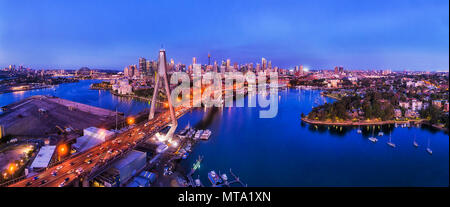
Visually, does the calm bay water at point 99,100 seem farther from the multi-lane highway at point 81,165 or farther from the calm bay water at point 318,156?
the multi-lane highway at point 81,165

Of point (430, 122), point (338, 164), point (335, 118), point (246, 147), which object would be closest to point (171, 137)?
point (246, 147)

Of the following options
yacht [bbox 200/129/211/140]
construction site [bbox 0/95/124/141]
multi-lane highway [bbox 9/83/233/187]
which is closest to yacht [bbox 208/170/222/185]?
multi-lane highway [bbox 9/83/233/187]

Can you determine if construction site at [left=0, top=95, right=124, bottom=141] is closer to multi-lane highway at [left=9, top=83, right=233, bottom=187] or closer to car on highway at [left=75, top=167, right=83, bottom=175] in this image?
multi-lane highway at [left=9, top=83, right=233, bottom=187]

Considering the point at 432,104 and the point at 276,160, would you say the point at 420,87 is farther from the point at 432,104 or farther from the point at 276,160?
the point at 276,160

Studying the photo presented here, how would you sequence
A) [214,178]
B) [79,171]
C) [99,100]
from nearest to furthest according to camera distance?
[79,171]
[214,178]
[99,100]

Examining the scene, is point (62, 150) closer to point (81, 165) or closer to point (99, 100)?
point (81, 165)

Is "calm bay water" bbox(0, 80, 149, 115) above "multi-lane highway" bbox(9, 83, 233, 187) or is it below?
above

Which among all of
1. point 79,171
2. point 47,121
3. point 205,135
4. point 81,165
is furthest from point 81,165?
point 47,121

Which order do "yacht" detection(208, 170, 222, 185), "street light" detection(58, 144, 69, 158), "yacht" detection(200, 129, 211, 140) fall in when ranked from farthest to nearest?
"yacht" detection(200, 129, 211, 140) → "street light" detection(58, 144, 69, 158) → "yacht" detection(208, 170, 222, 185)
